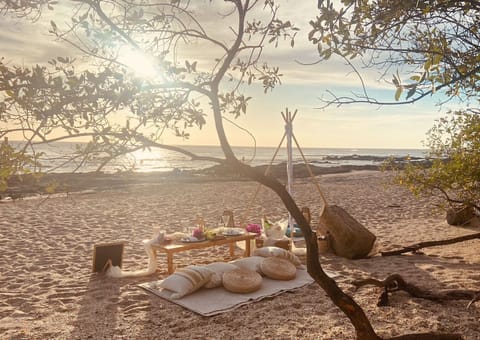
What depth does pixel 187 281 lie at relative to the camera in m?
5.42

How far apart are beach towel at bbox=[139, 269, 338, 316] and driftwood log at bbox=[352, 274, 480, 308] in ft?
3.59

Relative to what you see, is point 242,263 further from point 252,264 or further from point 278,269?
point 278,269

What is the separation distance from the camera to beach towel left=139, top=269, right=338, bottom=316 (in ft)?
16.4

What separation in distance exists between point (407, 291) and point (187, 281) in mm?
2625

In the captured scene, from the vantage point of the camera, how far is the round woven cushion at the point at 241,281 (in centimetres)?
542

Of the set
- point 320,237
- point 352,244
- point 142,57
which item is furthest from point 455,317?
point 142,57

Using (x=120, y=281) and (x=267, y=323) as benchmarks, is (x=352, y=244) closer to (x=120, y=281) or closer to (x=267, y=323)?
(x=267, y=323)

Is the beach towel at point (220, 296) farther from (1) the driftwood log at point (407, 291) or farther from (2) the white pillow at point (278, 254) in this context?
(1) the driftwood log at point (407, 291)

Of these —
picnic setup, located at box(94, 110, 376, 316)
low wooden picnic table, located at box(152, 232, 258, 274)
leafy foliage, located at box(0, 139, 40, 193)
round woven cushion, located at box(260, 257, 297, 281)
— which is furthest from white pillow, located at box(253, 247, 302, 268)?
leafy foliage, located at box(0, 139, 40, 193)

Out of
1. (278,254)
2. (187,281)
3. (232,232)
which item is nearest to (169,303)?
(187,281)

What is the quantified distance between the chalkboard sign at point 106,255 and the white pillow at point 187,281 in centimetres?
129

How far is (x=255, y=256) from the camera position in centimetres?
652

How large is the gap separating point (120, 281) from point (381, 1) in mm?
4888

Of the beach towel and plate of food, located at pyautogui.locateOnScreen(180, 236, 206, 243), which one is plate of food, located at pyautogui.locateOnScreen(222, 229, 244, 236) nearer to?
plate of food, located at pyautogui.locateOnScreen(180, 236, 206, 243)
